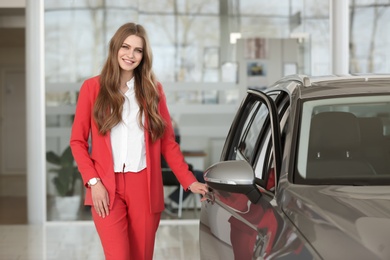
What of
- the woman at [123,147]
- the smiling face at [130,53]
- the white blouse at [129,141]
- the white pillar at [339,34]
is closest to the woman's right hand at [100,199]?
the woman at [123,147]

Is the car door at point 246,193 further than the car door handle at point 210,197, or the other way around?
the car door handle at point 210,197

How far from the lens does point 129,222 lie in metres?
3.88

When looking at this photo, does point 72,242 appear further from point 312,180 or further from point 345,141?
point 312,180

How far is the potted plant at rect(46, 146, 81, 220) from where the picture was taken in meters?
9.78

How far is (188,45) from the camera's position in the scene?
32.0ft

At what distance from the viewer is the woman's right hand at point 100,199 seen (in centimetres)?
373

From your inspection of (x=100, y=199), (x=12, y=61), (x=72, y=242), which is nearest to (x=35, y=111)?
(x=72, y=242)

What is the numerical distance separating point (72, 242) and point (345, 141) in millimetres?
5571

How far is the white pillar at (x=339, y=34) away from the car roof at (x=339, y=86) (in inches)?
252

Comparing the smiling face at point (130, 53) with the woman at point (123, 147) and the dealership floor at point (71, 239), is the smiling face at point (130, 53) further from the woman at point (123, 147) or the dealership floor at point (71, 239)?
the dealership floor at point (71, 239)

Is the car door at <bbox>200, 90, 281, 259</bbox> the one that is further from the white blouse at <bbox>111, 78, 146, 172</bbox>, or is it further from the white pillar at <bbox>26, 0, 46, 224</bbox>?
the white pillar at <bbox>26, 0, 46, 224</bbox>

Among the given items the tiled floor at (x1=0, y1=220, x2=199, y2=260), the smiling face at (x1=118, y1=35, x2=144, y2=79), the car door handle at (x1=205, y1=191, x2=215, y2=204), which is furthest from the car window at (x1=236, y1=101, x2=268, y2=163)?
the tiled floor at (x1=0, y1=220, x2=199, y2=260)

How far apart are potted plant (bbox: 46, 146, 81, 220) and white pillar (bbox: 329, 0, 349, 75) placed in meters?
3.27

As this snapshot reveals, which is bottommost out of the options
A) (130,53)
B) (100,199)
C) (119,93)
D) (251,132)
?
(100,199)
